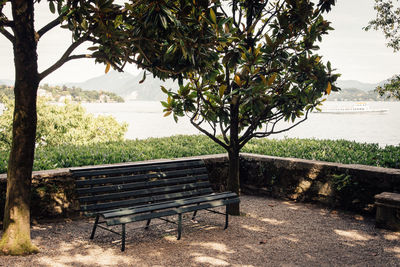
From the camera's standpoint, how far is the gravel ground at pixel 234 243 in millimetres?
3812

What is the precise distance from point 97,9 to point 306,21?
2.80m

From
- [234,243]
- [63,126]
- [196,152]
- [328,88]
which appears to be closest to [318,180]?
[328,88]

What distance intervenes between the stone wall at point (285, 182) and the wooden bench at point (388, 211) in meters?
0.51

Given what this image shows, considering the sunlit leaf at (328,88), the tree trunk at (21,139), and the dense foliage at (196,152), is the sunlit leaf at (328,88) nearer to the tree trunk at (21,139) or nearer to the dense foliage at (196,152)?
the dense foliage at (196,152)

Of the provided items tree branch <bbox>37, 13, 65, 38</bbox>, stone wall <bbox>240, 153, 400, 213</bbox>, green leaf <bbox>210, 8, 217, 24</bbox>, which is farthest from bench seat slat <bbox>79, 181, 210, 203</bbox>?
green leaf <bbox>210, 8, 217, 24</bbox>

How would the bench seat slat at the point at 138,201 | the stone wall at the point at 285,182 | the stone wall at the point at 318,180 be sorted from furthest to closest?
the stone wall at the point at 318,180 < the stone wall at the point at 285,182 < the bench seat slat at the point at 138,201

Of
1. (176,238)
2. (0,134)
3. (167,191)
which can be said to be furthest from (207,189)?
(0,134)

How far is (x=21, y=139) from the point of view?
385 cm

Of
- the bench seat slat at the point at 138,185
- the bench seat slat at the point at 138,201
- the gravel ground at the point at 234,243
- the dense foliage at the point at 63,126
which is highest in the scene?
the dense foliage at the point at 63,126

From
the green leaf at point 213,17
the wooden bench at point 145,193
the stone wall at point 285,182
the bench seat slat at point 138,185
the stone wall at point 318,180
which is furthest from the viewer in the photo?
the stone wall at point 318,180

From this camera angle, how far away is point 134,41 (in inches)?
167

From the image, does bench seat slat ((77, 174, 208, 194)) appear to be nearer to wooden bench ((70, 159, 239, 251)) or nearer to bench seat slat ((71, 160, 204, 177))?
wooden bench ((70, 159, 239, 251))

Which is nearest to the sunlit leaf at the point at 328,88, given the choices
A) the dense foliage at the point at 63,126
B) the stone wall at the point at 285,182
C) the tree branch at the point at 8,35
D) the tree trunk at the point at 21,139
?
the stone wall at the point at 285,182

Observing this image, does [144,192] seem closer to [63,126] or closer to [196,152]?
[196,152]
